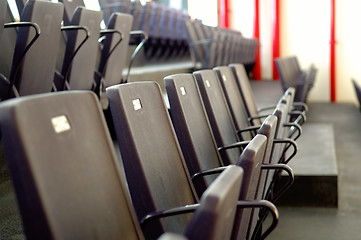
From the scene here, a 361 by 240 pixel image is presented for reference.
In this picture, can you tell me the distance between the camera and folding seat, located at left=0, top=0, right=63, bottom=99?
2.79 feet

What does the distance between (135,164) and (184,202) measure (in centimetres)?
11

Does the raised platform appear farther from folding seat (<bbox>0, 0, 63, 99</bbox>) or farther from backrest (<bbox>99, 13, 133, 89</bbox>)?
folding seat (<bbox>0, 0, 63, 99</bbox>)

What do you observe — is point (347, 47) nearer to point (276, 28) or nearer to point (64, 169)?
point (276, 28)

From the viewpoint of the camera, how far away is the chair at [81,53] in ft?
3.41

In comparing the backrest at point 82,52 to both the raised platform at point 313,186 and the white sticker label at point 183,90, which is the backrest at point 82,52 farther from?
the raised platform at point 313,186

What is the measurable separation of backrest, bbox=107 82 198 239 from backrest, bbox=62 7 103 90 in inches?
16.5

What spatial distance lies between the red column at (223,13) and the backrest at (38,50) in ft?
11.8

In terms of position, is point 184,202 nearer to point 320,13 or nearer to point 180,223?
point 180,223

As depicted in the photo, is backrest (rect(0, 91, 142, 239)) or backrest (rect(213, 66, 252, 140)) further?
backrest (rect(213, 66, 252, 140))

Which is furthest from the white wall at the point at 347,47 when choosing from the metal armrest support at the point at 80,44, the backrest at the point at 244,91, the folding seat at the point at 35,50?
the folding seat at the point at 35,50

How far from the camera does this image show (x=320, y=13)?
407 cm

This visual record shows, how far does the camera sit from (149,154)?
59cm

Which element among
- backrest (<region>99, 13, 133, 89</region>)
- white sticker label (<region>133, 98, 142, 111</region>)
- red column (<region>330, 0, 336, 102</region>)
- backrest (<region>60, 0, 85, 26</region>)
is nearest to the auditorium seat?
white sticker label (<region>133, 98, 142, 111</region>)

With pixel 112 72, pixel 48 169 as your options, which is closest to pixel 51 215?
pixel 48 169
